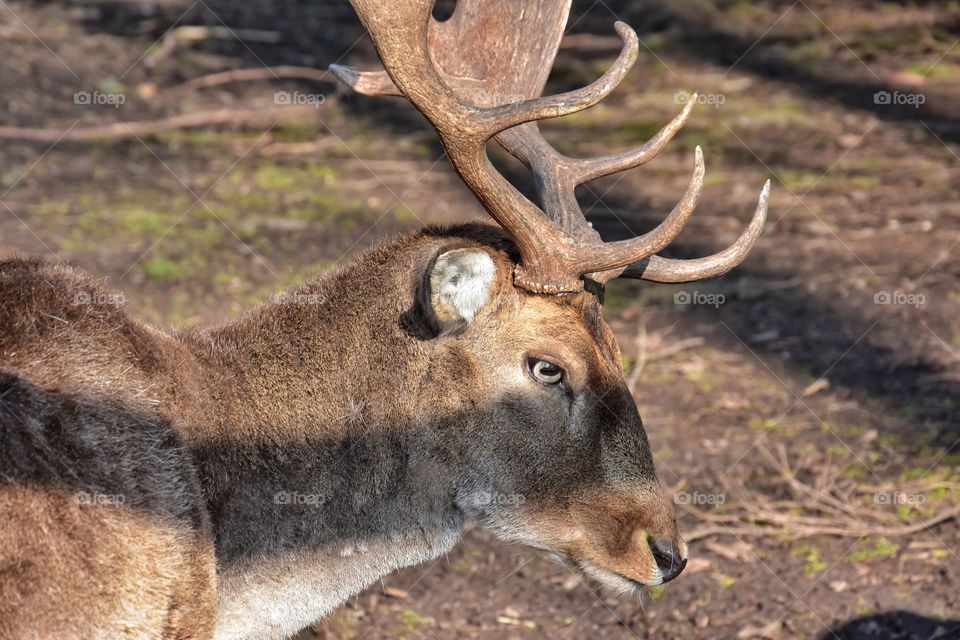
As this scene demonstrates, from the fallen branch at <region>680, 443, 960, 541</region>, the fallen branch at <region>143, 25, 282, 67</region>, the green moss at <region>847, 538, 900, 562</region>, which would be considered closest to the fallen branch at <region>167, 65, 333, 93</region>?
the fallen branch at <region>143, 25, 282, 67</region>

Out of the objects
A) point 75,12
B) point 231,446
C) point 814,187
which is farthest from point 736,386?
point 75,12

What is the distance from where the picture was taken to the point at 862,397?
27.4ft

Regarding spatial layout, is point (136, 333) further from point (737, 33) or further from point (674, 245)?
point (737, 33)

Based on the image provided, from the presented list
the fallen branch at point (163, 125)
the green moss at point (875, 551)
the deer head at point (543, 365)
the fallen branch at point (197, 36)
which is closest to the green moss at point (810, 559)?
the green moss at point (875, 551)

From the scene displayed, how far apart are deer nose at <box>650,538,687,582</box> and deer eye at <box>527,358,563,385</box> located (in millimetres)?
794

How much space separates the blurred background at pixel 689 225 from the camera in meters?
6.78

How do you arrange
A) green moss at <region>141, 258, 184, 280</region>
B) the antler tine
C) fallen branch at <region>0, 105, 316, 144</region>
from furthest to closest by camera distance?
fallen branch at <region>0, 105, 316, 144</region>
green moss at <region>141, 258, 184, 280</region>
the antler tine

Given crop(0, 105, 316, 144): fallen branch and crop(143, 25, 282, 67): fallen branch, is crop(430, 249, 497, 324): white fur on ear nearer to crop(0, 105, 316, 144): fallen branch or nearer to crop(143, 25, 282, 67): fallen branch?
crop(0, 105, 316, 144): fallen branch

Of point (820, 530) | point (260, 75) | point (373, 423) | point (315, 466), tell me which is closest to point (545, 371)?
point (373, 423)

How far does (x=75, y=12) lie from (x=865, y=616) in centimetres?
1227

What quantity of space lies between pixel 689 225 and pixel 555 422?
655cm

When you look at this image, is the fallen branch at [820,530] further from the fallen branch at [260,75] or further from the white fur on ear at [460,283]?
the fallen branch at [260,75]

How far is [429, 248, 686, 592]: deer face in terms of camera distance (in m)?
4.97

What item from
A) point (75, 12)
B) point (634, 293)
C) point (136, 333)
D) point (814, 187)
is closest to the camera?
point (136, 333)
